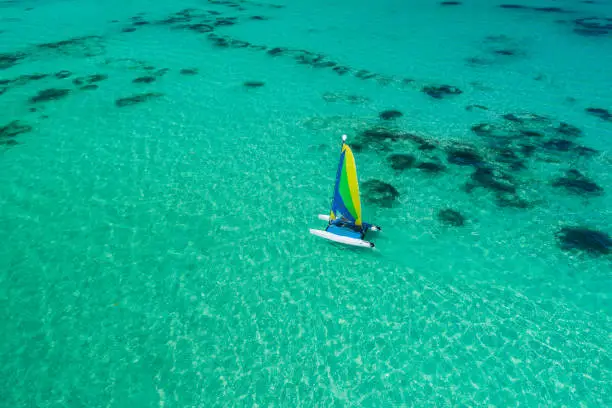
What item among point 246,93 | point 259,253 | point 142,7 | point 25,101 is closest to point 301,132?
point 246,93

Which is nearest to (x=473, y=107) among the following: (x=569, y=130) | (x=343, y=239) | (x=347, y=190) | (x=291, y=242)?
(x=569, y=130)

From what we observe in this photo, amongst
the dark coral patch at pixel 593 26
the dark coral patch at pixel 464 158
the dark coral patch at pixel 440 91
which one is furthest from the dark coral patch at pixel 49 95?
the dark coral patch at pixel 593 26

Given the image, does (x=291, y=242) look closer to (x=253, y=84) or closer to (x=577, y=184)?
(x=577, y=184)

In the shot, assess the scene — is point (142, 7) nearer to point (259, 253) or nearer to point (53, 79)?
point (53, 79)

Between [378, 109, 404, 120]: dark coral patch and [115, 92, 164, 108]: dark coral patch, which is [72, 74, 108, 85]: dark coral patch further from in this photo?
[378, 109, 404, 120]: dark coral patch

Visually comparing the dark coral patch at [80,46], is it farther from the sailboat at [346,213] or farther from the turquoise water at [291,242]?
the sailboat at [346,213]
